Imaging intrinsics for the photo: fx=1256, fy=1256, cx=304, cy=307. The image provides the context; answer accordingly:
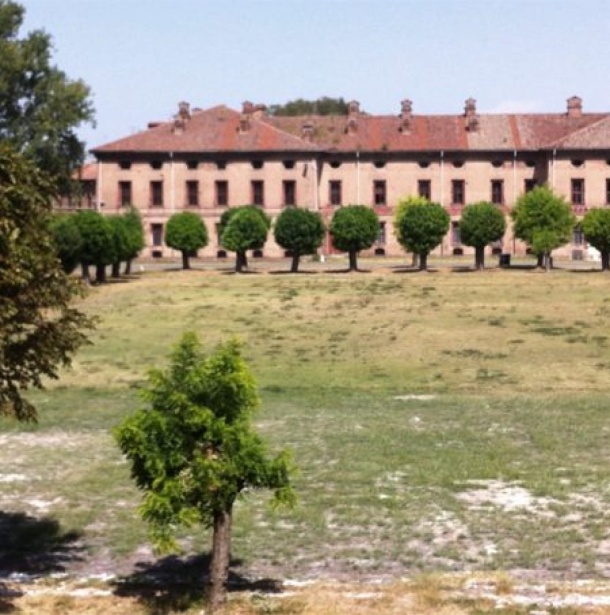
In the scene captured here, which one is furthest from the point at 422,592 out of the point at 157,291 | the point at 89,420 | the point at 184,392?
the point at 157,291

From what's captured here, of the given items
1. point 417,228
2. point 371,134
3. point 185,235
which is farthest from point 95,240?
point 371,134

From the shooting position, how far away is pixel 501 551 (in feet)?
61.9

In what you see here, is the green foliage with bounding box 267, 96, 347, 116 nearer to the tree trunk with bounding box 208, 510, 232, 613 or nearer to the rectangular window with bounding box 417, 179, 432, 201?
the rectangular window with bounding box 417, 179, 432, 201

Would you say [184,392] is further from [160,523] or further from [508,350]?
[508,350]

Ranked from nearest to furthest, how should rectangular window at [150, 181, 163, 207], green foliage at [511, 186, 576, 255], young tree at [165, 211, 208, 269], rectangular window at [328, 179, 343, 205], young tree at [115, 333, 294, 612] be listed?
young tree at [115, 333, 294, 612] < green foliage at [511, 186, 576, 255] < young tree at [165, 211, 208, 269] < rectangular window at [150, 181, 163, 207] < rectangular window at [328, 179, 343, 205]

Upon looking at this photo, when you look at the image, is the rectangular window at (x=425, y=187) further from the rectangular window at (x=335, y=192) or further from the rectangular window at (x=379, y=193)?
the rectangular window at (x=335, y=192)

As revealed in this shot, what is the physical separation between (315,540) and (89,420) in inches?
505

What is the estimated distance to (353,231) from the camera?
7231cm

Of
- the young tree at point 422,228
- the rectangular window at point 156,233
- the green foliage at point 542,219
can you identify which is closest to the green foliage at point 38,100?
the rectangular window at point 156,233

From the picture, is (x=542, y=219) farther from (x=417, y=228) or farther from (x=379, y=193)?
(x=379, y=193)

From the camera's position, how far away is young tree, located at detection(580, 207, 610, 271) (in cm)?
6875

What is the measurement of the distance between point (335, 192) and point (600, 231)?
25.8 m

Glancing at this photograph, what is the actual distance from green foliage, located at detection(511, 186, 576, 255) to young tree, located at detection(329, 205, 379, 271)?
8.65 metres

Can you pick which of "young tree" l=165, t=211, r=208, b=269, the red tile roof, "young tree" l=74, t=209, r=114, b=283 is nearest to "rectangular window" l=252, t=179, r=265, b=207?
the red tile roof
